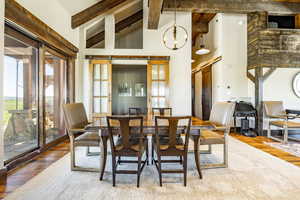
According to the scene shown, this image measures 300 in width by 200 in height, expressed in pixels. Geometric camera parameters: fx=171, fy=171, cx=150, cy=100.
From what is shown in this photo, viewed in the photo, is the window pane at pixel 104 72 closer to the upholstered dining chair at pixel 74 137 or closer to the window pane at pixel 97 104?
the window pane at pixel 97 104

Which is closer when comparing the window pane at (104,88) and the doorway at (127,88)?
the window pane at (104,88)

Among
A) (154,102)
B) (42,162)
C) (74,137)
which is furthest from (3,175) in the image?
(154,102)

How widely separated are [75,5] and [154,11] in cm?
199

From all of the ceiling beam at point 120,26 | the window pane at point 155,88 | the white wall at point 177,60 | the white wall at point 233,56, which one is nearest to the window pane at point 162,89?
the window pane at point 155,88

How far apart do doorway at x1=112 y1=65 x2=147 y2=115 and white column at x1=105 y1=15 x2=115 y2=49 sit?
2.23 m

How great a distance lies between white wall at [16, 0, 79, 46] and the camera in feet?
9.72

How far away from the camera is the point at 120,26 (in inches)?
230

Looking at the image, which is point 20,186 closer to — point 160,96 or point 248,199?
point 248,199

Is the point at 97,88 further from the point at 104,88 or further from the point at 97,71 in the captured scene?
the point at 97,71

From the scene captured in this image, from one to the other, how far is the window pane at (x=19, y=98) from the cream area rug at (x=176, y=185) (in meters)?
1.00

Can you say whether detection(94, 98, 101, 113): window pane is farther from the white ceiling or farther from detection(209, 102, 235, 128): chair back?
detection(209, 102, 235, 128): chair back

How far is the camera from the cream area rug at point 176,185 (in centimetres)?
192

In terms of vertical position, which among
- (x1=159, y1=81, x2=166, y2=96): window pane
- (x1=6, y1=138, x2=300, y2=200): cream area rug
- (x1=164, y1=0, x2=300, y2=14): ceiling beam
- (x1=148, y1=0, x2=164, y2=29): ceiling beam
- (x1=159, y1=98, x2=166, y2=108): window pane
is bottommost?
(x1=6, y1=138, x2=300, y2=200): cream area rug

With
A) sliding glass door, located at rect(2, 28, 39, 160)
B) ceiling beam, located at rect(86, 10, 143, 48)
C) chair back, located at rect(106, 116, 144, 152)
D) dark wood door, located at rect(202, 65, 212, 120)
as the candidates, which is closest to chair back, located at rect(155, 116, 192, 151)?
chair back, located at rect(106, 116, 144, 152)
